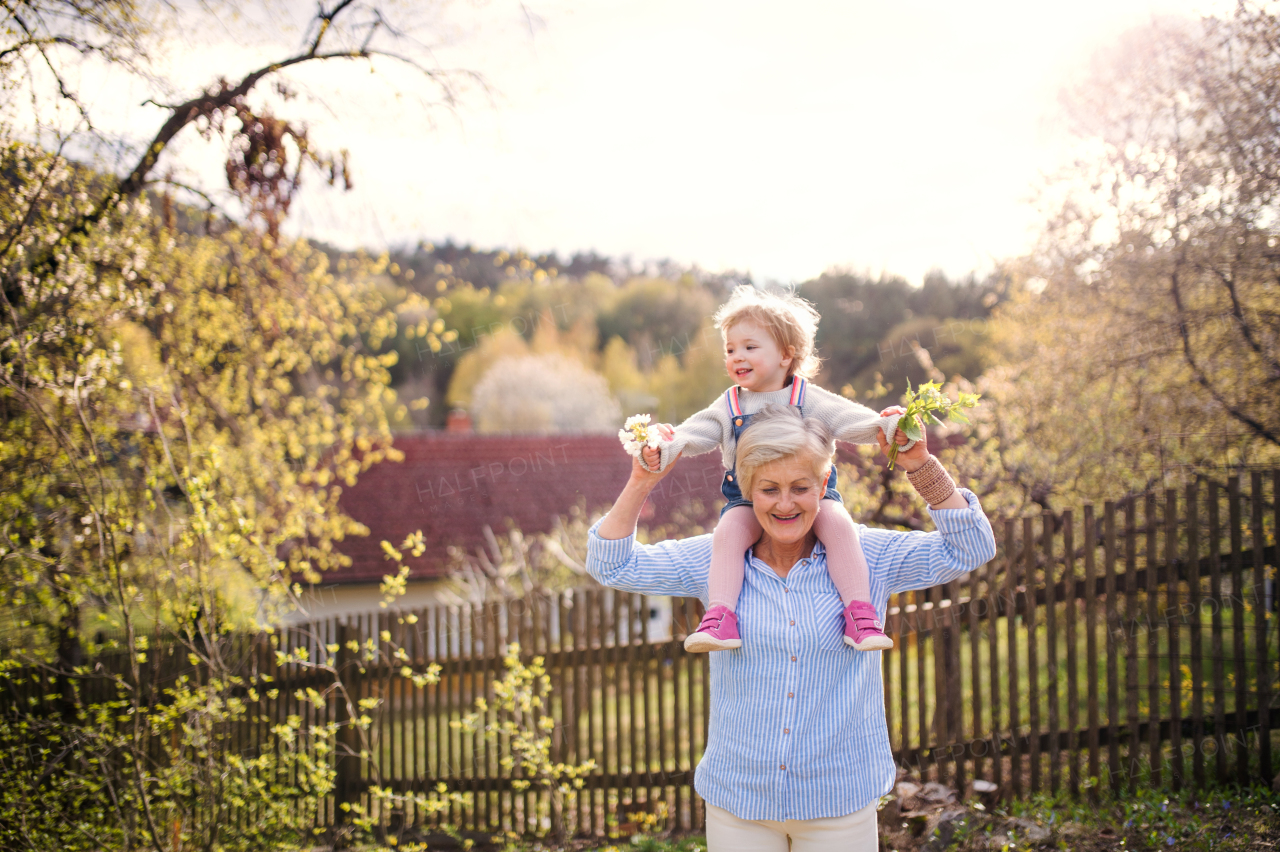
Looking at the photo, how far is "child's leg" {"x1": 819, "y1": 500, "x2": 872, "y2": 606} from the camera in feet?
6.40

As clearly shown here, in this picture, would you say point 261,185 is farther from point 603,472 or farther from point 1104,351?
point 603,472

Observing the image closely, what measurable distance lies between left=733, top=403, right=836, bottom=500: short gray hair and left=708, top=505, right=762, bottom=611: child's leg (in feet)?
0.27

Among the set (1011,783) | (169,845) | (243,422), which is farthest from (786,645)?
(243,422)

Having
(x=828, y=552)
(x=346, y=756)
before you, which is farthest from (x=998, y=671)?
(x=346, y=756)

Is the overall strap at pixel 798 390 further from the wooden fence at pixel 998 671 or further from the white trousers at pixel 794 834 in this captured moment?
the wooden fence at pixel 998 671

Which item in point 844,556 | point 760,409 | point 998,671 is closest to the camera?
point 844,556

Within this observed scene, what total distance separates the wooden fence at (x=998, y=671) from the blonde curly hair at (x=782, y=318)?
2329mm

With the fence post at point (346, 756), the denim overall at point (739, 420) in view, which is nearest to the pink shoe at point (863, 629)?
the denim overall at point (739, 420)

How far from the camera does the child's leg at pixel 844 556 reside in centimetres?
195

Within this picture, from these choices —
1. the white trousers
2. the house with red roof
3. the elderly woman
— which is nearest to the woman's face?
the elderly woman

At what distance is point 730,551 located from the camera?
2.03 metres

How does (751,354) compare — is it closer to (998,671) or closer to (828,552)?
(828,552)

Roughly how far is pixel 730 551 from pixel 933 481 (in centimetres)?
52

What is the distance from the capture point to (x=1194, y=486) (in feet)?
12.7
